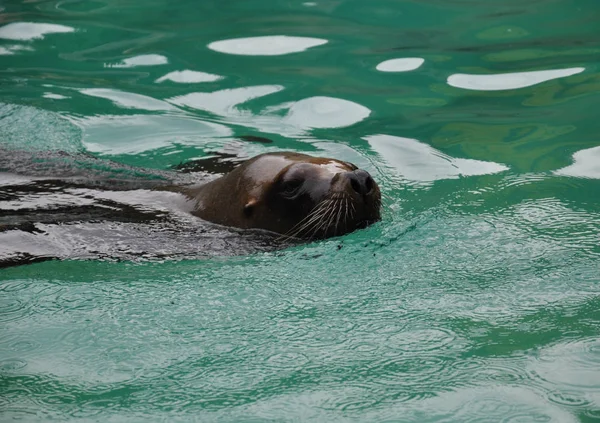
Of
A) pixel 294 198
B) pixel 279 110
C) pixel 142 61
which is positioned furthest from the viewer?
pixel 142 61

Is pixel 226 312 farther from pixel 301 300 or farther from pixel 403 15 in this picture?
pixel 403 15

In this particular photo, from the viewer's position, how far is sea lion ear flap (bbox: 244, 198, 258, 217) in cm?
568

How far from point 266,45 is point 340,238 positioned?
4.69m

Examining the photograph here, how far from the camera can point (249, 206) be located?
5.68 meters

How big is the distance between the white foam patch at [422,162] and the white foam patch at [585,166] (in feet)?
1.51

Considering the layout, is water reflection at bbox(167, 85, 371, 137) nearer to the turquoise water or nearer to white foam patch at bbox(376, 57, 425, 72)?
the turquoise water

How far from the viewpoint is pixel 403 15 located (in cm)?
1008

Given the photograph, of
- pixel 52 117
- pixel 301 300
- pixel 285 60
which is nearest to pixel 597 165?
pixel 301 300

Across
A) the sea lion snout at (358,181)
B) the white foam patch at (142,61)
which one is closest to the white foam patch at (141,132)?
the white foam patch at (142,61)

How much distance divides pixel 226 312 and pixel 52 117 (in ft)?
14.0

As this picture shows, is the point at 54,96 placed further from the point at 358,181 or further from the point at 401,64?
the point at 358,181

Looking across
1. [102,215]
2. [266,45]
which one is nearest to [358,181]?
[102,215]

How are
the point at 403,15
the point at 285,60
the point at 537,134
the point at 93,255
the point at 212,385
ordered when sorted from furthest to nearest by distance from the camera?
the point at 403,15 < the point at 285,60 < the point at 537,134 < the point at 93,255 < the point at 212,385

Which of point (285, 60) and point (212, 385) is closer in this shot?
point (212, 385)
